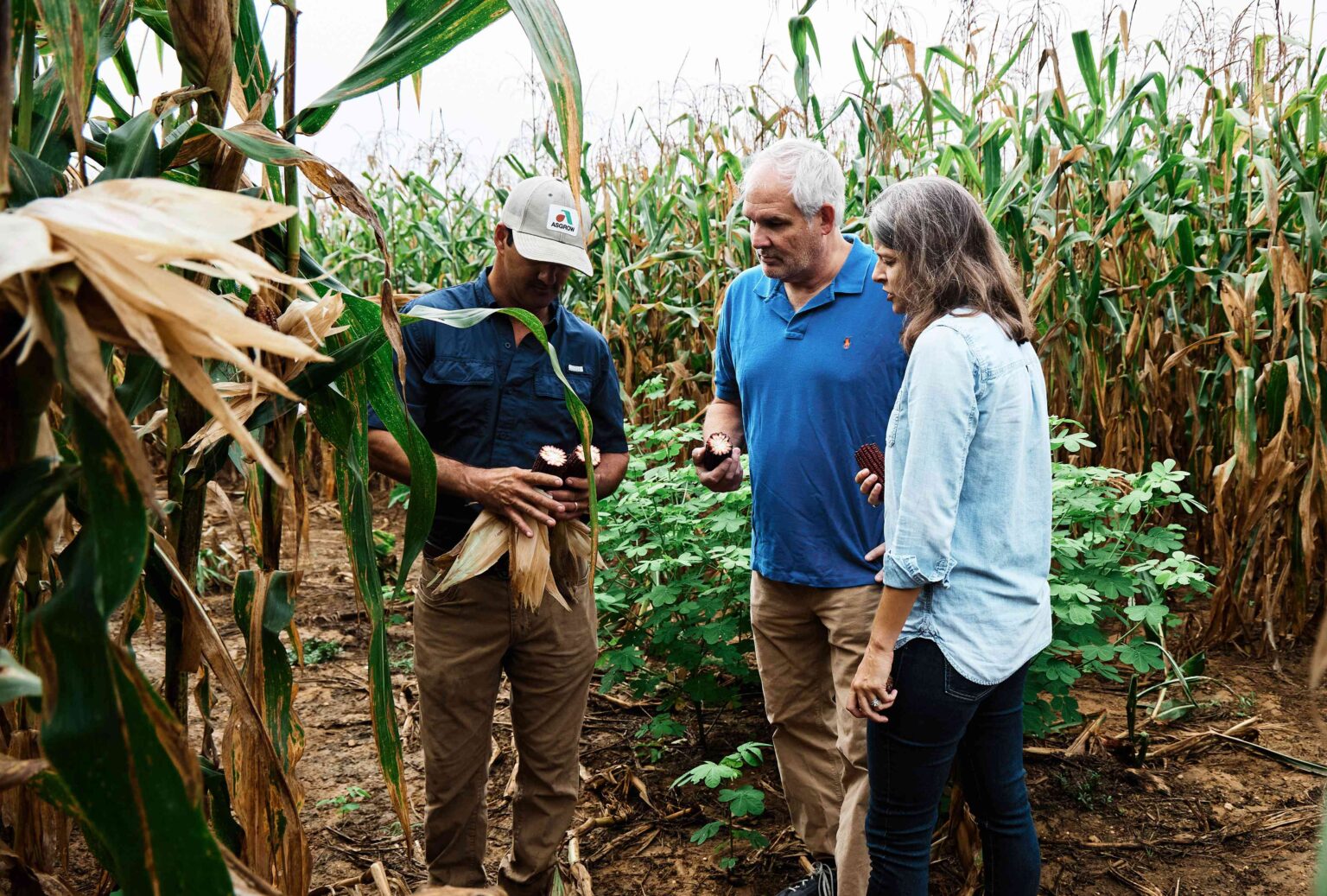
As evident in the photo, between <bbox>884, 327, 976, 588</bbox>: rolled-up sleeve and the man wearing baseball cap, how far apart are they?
2.64 feet

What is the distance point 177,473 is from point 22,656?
0.40 m

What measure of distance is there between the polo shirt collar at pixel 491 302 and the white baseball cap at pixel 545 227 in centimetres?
18

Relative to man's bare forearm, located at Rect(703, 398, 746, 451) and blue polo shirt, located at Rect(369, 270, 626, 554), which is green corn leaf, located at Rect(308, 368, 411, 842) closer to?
blue polo shirt, located at Rect(369, 270, 626, 554)

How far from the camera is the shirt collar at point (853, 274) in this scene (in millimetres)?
2457

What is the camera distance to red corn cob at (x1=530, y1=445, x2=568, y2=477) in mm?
2199

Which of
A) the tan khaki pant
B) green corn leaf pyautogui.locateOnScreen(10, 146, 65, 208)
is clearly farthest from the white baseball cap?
green corn leaf pyautogui.locateOnScreen(10, 146, 65, 208)

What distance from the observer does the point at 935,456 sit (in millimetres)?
1760

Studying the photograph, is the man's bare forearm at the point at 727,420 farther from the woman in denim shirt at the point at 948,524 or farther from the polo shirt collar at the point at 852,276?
the woman in denim shirt at the point at 948,524

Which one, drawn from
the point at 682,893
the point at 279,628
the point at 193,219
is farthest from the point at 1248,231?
the point at 193,219

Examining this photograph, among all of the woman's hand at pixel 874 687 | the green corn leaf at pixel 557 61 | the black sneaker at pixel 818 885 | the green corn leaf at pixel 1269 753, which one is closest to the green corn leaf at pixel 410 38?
the green corn leaf at pixel 557 61

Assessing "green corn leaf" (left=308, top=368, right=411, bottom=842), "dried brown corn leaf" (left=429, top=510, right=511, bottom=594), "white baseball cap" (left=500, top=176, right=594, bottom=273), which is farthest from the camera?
"white baseball cap" (left=500, top=176, right=594, bottom=273)

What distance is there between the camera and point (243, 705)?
1.17 m

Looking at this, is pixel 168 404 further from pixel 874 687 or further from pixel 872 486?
pixel 872 486

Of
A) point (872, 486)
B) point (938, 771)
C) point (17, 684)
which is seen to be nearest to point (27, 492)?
point (17, 684)
